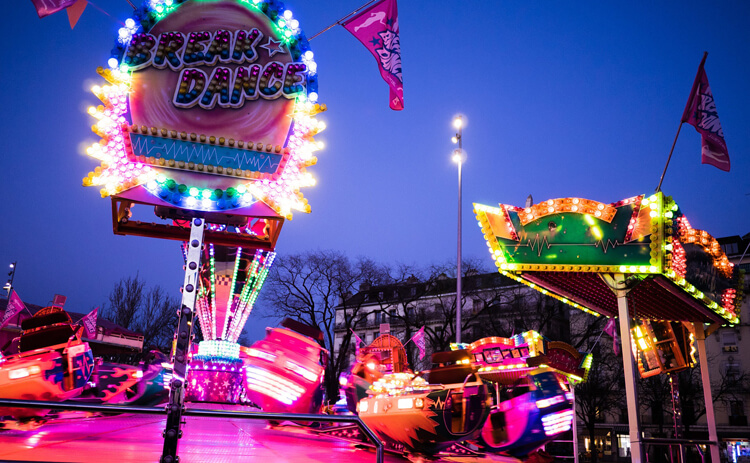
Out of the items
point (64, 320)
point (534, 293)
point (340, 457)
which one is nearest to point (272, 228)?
point (340, 457)

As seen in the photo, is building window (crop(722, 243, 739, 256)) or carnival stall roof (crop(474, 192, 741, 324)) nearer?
carnival stall roof (crop(474, 192, 741, 324))

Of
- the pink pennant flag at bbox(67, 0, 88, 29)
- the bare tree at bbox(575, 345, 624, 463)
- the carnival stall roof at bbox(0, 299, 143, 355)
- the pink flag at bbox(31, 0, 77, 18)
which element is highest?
the pink pennant flag at bbox(67, 0, 88, 29)

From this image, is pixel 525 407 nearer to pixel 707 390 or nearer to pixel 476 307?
pixel 707 390

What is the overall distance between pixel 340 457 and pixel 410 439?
130 cm

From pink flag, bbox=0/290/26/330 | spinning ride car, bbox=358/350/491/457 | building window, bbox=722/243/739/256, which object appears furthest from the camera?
building window, bbox=722/243/739/256

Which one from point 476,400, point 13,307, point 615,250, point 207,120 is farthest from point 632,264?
point 13,307

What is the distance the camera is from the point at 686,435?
37844mm

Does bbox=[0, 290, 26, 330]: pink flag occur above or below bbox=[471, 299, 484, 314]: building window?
below

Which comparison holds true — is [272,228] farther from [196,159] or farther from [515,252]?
[515,252]

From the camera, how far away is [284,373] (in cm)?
1053

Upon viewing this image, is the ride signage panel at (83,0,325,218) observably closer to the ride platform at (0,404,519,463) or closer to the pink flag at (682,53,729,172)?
the ride platform at (0,404,519,463)

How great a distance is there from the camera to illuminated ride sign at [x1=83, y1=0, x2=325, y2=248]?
6332mm

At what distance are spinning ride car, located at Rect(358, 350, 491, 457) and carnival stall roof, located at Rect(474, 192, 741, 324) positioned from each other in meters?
3.08

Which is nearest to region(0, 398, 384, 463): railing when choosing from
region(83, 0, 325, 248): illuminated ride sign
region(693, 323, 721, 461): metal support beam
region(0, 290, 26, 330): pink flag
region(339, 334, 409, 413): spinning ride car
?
region(83, 0, 325, 248): illuminated ride sign
